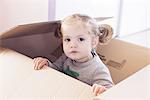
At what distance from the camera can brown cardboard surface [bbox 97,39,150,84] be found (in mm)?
967

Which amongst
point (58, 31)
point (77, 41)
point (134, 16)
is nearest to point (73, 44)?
point (77, 41)

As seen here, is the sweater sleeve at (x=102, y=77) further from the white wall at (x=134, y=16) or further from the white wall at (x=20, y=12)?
the white wall at (x=134, y=16)

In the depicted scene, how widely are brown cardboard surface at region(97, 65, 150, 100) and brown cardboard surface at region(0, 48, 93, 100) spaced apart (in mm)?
63

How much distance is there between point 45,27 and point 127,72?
0.35 meters

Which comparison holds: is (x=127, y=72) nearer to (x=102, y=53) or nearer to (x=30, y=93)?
(x=102, y=53)

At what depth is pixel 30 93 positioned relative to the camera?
23.1 inches

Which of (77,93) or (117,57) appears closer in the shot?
(77,93)

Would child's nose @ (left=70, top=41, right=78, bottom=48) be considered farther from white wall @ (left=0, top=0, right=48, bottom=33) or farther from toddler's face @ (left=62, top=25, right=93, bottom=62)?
white wall @ (left=0, top=0, right=48, bottom=33)

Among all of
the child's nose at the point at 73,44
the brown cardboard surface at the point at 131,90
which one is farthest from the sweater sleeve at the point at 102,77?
the brown cardboard surface at the point at 131,90

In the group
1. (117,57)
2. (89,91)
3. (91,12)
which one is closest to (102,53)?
(117,57)

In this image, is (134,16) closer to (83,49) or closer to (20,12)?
(20,12)

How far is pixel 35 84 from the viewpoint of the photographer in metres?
0.62

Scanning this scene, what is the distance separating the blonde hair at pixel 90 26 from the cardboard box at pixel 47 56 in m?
0.05

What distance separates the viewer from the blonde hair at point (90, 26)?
2.83 ft
